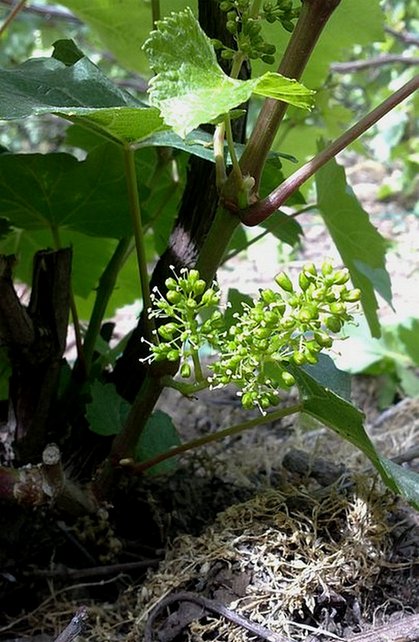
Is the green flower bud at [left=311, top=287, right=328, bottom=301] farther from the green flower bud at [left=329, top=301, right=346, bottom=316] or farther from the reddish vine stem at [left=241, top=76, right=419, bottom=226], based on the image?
the reddish vine stem at [left=241, top=76, right=419, bottom=226]

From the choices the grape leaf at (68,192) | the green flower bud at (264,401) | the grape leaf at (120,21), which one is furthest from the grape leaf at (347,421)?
the grape leaf at (120,21)

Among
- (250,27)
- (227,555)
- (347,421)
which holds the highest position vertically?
(250,27)

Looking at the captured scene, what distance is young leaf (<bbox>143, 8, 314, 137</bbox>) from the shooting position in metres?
0.41

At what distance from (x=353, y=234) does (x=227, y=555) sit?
451 millimetres

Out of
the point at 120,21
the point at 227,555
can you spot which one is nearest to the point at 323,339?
the point at 227,555

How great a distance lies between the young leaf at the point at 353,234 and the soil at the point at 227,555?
0.23m

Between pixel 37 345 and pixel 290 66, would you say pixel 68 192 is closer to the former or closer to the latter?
pixel 37 345

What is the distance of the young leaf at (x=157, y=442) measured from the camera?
80 centimetres

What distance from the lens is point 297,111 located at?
1.24 meters

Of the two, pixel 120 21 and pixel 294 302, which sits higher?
pixel 120 21

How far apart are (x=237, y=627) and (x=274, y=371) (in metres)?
0.27

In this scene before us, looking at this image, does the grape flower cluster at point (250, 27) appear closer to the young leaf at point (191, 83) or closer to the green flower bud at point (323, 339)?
the young leaf at point (191, 83)

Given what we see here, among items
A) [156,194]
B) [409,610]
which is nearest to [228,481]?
[409,610]

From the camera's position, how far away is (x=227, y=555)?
2.26ft
